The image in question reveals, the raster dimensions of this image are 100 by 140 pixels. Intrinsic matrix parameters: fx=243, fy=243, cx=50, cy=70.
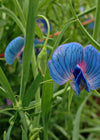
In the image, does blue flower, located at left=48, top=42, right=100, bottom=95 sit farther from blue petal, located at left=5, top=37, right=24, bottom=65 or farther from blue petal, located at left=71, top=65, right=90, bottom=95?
blue petal, located at left=5, top=37, right=24, bottom=65

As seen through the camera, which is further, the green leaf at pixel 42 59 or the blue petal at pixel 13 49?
the blue petal at pixel 13 49

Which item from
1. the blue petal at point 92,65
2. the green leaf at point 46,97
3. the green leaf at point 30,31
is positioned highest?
the green leaf at point 30,31

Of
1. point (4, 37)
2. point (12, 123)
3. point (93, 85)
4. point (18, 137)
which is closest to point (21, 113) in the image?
point (12, 123)

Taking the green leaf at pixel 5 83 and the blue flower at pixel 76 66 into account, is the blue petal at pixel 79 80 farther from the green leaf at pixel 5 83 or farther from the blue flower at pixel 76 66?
the green leaf at pixel 5 83

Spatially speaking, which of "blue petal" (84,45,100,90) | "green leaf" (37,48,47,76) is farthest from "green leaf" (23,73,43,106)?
"blue petal" (84,45,100,90)

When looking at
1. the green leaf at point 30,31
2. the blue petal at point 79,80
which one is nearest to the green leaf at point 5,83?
the green leaf at point 30,31

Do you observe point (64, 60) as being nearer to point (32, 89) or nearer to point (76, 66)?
point (76, 66)
